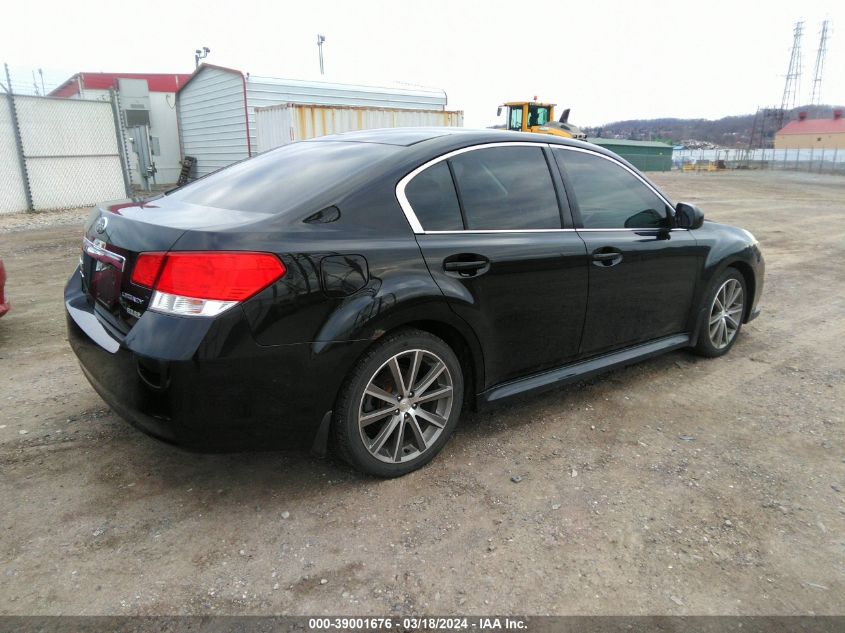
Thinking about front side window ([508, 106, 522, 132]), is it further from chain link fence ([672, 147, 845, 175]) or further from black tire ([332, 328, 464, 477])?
chain link fence ([672, 147, 845, 175])

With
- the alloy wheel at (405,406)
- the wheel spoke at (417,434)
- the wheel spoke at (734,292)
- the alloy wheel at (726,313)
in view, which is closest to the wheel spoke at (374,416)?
the alloy wheel at (405,406)

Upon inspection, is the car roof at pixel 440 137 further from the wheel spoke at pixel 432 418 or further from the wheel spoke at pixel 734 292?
the wheel spoke at pixel 734 292

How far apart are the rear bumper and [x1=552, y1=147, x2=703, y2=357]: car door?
1.73 m

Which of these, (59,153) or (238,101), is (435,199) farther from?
(238,101)

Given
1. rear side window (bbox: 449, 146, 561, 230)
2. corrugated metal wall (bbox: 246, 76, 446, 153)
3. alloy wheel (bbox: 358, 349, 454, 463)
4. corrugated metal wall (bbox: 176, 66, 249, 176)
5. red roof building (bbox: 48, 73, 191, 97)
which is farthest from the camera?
red roof building (bbox: 48, 73, 191, 97)

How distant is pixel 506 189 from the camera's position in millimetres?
3281

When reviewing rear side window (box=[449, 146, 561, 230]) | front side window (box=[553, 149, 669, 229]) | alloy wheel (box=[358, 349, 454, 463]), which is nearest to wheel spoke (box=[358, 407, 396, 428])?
alloy wheel (box=[358, 349, 454, 463])

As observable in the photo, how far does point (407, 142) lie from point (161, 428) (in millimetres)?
1780

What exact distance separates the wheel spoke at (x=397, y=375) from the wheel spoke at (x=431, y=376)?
8cm

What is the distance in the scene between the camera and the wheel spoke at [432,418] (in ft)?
9.79

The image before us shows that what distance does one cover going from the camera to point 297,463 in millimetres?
3115

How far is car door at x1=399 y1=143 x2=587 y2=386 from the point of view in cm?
295

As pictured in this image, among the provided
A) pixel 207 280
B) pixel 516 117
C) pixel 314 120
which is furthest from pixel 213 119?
pixel 207 280

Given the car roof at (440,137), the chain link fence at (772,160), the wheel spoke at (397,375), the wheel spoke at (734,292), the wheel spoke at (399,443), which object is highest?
the car roof at (440,137)
